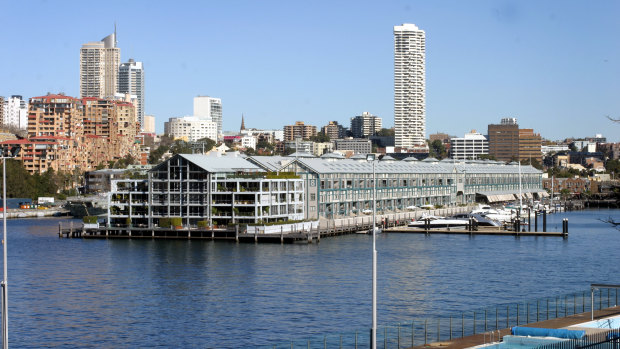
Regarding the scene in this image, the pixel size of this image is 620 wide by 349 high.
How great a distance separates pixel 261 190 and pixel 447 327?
48723 mm

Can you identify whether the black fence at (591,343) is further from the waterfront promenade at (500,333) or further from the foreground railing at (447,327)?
the foreground railing at (447,327)

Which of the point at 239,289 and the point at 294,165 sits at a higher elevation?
the point at 294,165

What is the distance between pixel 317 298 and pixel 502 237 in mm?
49413

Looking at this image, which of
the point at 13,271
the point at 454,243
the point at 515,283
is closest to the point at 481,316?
the point at 515,283

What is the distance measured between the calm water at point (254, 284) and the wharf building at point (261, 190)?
566cm

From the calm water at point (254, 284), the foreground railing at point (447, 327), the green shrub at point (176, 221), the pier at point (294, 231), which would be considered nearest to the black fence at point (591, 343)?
the foreground railing at point (447, 327)

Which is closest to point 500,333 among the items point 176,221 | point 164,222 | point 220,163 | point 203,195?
point 203,195

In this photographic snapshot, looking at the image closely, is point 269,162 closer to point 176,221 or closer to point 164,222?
point 176,221

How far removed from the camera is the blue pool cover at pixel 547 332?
33691 millimetres

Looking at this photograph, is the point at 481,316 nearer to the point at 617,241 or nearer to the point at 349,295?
the point at 349,295

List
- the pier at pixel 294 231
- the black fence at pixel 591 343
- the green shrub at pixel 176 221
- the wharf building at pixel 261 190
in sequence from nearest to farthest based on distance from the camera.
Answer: the black fence at pixel 591 343 → the pier at pixel 294 231 → the wharf building at pixel 261 190 → the green shrub at pixel 176 221

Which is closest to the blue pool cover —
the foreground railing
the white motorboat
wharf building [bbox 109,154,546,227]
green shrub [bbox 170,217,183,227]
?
the foreground railing

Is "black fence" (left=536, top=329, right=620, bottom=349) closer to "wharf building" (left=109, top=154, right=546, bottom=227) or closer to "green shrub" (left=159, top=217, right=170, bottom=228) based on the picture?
"wharf building" (left=109, top=154, right=546, bottom=227)

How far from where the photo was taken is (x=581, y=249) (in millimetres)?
82688
